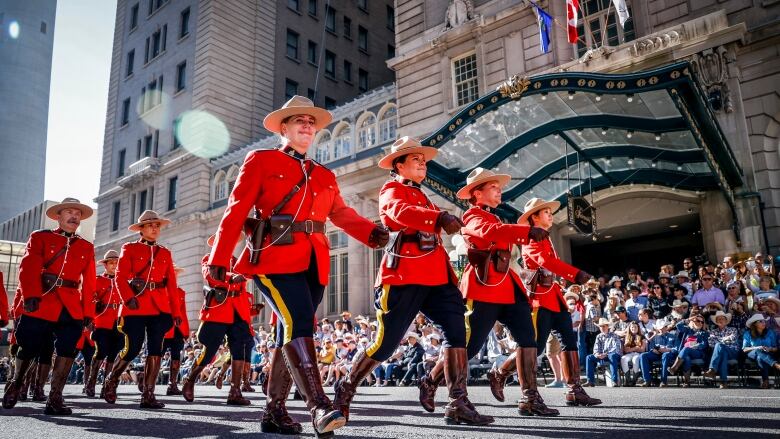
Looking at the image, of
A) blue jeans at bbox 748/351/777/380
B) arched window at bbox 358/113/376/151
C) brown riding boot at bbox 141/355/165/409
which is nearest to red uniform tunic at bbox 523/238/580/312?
brown riding boot at bbox 141/355/165/409

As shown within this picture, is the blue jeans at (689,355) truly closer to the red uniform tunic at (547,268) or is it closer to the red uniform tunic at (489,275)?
the red uniform tunic at (547,268)

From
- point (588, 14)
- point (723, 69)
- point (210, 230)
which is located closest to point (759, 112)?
point (723, 69)

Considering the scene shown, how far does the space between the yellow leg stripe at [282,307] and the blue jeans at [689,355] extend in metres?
9.02

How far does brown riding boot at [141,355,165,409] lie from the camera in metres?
7.04

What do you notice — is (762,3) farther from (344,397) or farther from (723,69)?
(344,397)

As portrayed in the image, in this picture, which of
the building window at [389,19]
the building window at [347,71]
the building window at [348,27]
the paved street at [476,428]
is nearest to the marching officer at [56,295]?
the paved street at [476,428]

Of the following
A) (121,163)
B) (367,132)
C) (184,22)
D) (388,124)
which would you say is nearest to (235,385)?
(388,124)

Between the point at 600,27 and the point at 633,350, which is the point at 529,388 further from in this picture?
the point at 600,27

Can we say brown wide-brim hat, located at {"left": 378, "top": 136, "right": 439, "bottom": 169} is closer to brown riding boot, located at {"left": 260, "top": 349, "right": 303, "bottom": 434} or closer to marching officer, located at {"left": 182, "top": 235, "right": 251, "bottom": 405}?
brown riding boot, located at {"left": 260, "top": 349, "right": 303, "bottom": 434}

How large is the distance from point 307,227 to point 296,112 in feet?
2.98

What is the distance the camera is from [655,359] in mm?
10984

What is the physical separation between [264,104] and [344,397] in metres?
30.9

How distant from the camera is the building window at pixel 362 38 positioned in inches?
1545

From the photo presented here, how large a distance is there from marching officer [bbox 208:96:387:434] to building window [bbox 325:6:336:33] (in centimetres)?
3507
